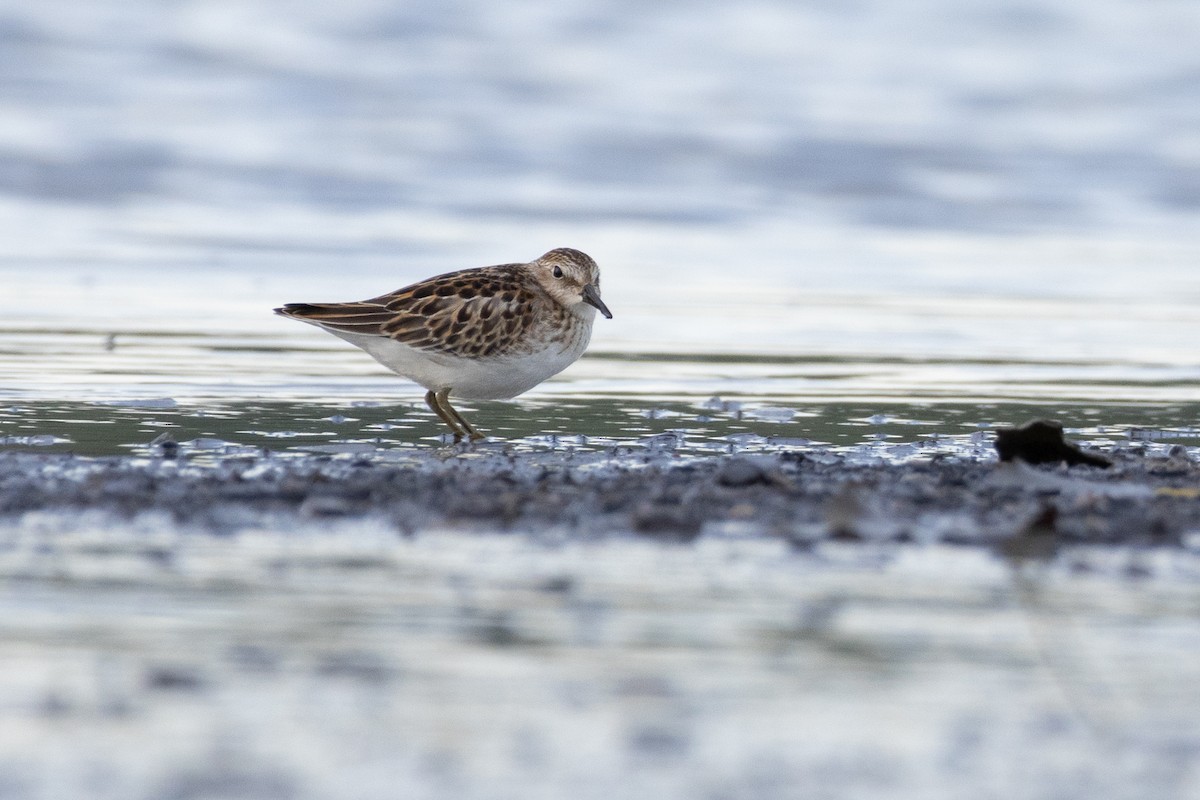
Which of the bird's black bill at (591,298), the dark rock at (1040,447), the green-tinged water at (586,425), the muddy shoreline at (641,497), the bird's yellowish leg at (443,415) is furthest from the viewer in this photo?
the bird's black bill at (591,298)

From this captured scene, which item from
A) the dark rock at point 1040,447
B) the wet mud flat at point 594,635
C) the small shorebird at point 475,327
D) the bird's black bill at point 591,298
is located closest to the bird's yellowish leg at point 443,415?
the small shorebird at point 475,327

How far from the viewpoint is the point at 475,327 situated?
9.69m

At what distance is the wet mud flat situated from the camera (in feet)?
11.7

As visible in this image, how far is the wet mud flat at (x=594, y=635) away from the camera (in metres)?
3.58

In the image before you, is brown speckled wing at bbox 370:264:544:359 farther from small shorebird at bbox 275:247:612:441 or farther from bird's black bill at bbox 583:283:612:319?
bird's black bill at bbox 583:283:612:319

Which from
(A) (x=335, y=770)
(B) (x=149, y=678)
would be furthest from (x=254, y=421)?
(A) (x=335, y=770)

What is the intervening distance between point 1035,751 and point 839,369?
932 centimetres

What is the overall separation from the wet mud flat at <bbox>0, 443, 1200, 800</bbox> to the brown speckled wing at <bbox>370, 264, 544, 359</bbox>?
262 centimetres

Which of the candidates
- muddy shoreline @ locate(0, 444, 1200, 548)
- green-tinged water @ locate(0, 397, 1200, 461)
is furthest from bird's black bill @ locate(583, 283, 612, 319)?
muddy shoreline @ locate(0, 444, 1200, 548)

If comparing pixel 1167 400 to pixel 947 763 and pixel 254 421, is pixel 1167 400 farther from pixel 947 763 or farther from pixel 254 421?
pixel 947 763

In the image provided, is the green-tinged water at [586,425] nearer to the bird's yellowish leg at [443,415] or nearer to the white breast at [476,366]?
the bird's yellowish leg at [443,415]

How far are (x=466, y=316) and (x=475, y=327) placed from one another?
0.09m

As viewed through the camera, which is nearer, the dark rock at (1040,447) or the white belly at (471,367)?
the dark rock at (1040,447)

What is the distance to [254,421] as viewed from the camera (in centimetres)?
950
